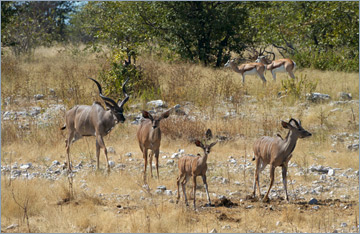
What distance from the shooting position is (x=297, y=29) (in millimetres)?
22969

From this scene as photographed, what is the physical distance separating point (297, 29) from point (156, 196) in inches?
667

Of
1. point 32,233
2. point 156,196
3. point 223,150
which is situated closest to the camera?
point 32,233

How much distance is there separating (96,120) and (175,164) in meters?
1.62

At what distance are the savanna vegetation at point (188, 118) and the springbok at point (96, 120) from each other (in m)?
0.56

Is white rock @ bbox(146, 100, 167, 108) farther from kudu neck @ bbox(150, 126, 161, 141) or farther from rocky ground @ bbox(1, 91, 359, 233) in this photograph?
kudu neck @ bbox(150, 126, 161, 141)

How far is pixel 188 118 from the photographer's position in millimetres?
12078

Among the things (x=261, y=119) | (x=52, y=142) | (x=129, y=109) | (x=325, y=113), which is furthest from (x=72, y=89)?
(x=325, y=113)

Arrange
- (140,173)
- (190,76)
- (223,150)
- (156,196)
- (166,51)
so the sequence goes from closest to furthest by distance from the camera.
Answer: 1. (156,196)
2. (140,173)
3. (223,150)
4. (190,76)
5. (166,51)

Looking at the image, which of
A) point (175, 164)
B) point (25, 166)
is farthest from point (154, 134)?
point (25, 166)

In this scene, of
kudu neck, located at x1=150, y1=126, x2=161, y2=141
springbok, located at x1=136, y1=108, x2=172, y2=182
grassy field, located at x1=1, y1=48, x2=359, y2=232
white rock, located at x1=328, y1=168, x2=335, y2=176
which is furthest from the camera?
white rock, located at x1=328, y1=168, x2=335, y2=176

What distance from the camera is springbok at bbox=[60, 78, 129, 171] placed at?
9203 mm

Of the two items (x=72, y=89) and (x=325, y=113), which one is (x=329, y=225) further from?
(x=72, y=89)

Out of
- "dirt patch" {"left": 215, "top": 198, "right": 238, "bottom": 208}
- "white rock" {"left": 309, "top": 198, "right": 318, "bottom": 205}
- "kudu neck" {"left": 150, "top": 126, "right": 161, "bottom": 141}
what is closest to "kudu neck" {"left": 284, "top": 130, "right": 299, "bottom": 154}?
"white rock" {"left": 309, "top": 198, "right": 318, "bottom": 205}

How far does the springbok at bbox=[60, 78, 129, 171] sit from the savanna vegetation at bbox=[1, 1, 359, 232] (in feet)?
1.85
